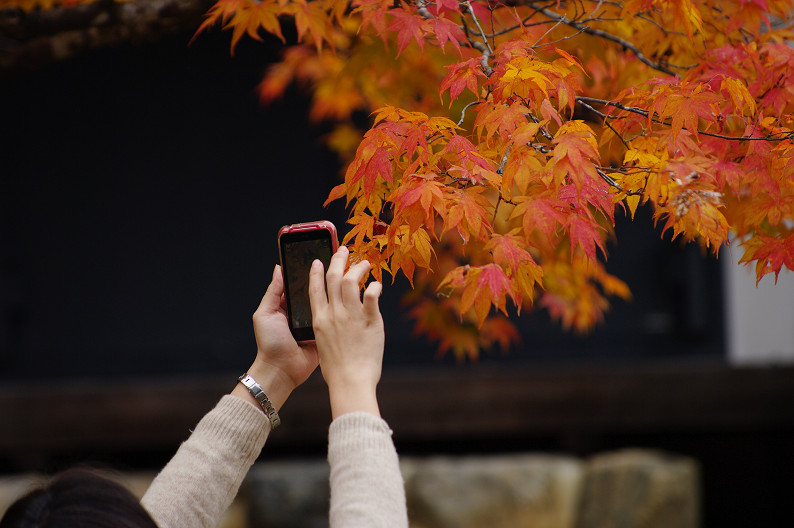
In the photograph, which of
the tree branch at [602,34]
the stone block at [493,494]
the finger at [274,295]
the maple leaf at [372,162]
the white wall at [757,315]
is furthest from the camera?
the white wall at [757,315]

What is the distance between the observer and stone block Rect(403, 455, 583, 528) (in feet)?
15.8

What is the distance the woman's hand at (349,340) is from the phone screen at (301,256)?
302 mm

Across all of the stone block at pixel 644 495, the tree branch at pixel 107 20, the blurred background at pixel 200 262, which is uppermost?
the tree branch at pixel 107 20

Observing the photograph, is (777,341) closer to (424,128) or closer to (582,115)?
(582,115)

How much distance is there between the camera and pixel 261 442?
1508 millimetres

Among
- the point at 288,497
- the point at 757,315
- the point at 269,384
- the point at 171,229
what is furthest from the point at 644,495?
the point at 171,229

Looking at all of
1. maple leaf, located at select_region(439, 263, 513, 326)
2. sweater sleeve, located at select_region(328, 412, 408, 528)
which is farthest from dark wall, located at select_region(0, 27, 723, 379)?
sweater sleeve, located at select_region(328, 412, 408, 528)

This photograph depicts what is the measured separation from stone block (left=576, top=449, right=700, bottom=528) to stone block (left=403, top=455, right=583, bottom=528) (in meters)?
0.21

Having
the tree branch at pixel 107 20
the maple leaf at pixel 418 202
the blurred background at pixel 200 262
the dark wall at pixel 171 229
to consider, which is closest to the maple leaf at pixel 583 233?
the maple leaf at pixel 418 202

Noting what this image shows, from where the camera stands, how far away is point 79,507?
111cm

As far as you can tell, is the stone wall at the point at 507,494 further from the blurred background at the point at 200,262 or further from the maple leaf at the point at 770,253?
the maple leaf at the point at 770,253

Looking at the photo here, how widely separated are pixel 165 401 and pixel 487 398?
7.83 ft

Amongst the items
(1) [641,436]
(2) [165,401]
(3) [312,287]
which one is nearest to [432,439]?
(1) [641,436]

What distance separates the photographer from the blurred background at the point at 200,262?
5645 mm
